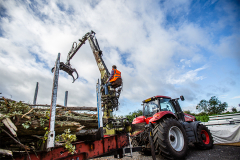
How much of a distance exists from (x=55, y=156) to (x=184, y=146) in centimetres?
422

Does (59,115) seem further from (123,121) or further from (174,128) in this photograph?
(174,128)

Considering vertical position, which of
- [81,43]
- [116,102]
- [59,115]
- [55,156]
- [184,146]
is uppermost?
[81,43]

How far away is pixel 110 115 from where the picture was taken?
5938mm

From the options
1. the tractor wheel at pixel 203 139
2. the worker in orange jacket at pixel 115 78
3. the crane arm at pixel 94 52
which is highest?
the crane arm at pixel 94 52

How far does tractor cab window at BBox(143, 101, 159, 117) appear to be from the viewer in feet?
18.2

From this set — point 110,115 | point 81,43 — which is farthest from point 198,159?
point 81,43

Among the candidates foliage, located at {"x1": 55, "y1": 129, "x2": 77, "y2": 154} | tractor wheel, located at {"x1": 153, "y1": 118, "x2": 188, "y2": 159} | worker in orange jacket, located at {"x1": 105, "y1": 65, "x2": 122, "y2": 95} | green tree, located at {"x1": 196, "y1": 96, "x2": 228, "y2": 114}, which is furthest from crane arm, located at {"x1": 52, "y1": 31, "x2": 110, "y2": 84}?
green tree, located at {"x1": 196, "y1": 96, "x2": 228, "y2": 114}

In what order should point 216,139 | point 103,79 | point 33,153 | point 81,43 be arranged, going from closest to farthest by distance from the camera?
point 33,153, point 103,79, point 216,139, point 81,43

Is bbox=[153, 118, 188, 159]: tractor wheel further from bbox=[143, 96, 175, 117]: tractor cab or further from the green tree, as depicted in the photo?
the green tree

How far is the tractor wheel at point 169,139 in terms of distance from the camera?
12.8 ft

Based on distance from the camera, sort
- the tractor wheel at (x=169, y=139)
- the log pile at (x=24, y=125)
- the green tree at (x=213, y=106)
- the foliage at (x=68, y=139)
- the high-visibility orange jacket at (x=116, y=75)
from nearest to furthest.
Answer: the log pile at (x=24, y=125) → the foliage at (x=68, y=139) → the tractor wheel at (x=169, y=139) → the high-visibility orange jacket at (x=116, y=75) → the green tree at (x=213, y=106)

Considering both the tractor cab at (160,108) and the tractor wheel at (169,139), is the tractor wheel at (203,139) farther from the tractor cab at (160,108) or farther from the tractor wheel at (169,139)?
the tractor wheel at (169,139)

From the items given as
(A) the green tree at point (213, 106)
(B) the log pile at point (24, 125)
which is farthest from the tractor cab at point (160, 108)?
(A) the green tree at point (213, 106)

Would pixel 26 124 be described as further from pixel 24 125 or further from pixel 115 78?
pixel 115 78
